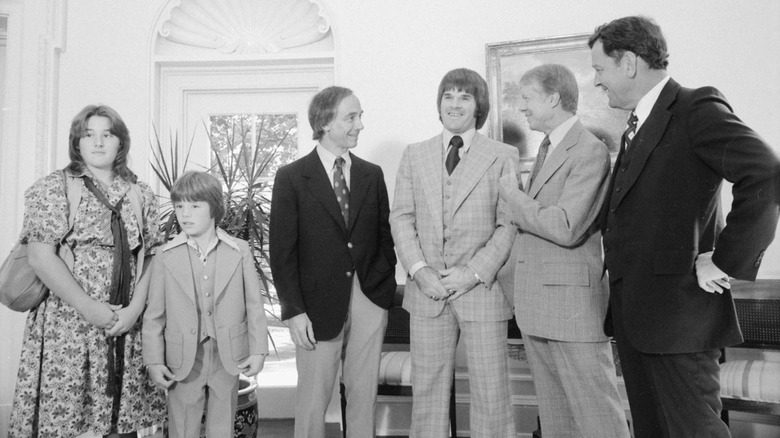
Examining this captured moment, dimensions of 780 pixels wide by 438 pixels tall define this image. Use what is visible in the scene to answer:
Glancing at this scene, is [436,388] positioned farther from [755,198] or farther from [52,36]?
[52,36]

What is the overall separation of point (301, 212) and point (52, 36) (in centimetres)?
239

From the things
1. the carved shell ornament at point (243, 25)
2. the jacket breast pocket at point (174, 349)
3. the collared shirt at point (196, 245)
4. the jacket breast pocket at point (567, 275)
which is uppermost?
the carved shell ornament at point (243, 25)

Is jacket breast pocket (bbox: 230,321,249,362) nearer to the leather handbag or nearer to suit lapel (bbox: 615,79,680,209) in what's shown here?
the leather handbag

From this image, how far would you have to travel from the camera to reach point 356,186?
2246 millimetres

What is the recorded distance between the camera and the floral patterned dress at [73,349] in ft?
6.21

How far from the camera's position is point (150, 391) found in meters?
2.13

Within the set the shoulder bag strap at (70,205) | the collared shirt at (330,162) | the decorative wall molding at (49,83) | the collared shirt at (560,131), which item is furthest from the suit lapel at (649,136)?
the decorative wall molding at (49,83)

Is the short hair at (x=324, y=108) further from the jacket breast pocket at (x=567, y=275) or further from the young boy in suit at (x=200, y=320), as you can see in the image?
the jacket breast pocket at (x=567, y=275)

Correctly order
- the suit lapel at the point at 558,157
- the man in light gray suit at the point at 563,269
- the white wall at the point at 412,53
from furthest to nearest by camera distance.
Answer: the white wall at the point at 412,53
the suit lapel at the point at 558,157
the man in light gray suit at the point at 563,269

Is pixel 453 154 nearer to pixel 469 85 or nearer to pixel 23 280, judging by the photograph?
pixel 469 85

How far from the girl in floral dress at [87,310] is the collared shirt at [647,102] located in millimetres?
1788

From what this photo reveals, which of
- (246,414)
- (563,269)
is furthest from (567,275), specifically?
(246,414)

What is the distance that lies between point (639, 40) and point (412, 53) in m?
1.94

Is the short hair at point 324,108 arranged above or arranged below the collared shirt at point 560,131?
above
